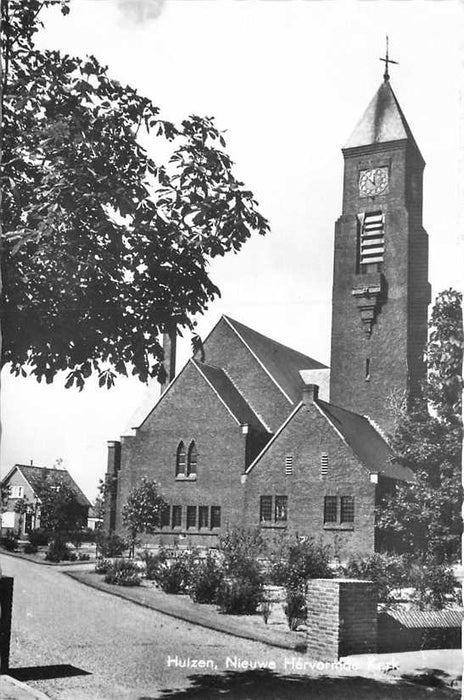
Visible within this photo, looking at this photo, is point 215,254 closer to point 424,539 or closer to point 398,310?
point 424,539

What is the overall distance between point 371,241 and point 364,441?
11590 millimetres

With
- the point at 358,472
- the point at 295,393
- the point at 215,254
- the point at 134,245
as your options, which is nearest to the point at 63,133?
the point at 134,245

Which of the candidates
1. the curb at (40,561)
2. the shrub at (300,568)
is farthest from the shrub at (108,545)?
the shrub at (300,568)

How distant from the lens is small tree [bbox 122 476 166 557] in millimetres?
41875

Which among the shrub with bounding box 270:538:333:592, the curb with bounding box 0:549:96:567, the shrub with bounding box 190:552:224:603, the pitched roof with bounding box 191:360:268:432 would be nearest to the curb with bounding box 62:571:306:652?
the shrub with bounding box 190:552:224:603

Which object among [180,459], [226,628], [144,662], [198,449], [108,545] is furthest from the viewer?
[180,459]

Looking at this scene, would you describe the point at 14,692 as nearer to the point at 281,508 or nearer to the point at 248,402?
the point at 281,508

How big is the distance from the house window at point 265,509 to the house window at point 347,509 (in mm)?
4118

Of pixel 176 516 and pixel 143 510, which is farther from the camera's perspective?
pixel 176 516

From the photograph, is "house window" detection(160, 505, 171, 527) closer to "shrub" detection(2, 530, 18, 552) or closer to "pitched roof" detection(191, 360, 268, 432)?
"pitched roof" detection(191, 360, 268, 432)

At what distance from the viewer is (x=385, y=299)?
44531 mm

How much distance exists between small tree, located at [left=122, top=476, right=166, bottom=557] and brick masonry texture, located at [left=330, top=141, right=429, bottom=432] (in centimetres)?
1164

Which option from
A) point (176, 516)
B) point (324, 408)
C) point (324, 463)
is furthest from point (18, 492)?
point (324, 408)

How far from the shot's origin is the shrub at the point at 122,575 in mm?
21375
